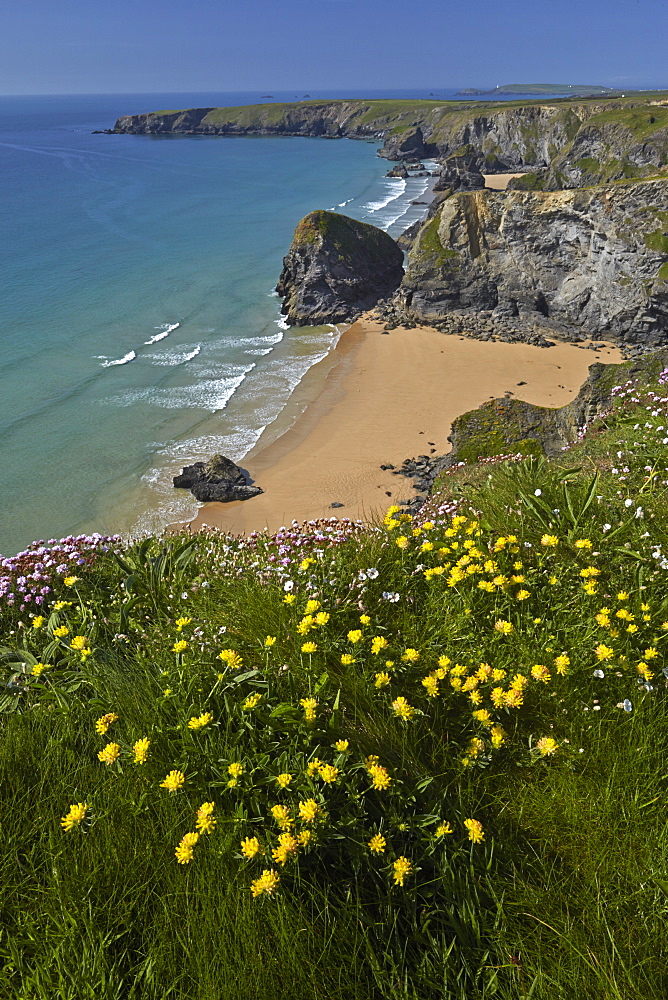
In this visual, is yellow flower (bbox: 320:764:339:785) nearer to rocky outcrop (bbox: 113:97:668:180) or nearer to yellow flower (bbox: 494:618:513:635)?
yellow flower (bbox: 494:618:513:635)

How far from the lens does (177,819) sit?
8.87 ft

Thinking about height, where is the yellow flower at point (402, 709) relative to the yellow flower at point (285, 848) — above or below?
above

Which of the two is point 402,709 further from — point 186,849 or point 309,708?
point 186,849

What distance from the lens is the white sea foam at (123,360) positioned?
32.5 meters

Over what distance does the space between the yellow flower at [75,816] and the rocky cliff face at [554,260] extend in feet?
116

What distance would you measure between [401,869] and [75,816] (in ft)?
4.88

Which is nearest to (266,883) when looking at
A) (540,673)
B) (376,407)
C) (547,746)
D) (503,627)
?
(547,746)

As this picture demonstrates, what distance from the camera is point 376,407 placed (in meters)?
26.8

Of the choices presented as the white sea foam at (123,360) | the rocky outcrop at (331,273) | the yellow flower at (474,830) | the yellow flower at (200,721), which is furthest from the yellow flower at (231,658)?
the rocky outcrop at (331,273)

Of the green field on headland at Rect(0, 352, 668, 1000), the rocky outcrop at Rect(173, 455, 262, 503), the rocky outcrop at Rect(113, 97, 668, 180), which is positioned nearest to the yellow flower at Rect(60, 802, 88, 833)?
the green field on headland at Rect(0, 352, 668, 1000)

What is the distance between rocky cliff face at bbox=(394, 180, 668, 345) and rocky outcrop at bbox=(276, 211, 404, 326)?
379cm

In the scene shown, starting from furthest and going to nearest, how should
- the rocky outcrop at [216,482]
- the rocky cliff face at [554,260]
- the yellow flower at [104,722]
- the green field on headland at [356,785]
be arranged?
the rocky cliff face at [554,260], the rocky outcrop at [216,482], the yellow flower at [104,722], the green field on headland at [356,785]

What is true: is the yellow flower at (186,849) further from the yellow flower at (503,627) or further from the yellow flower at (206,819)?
the yellow flower at (503,627)

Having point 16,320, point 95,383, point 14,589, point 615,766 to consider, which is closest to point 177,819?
point 615,766
